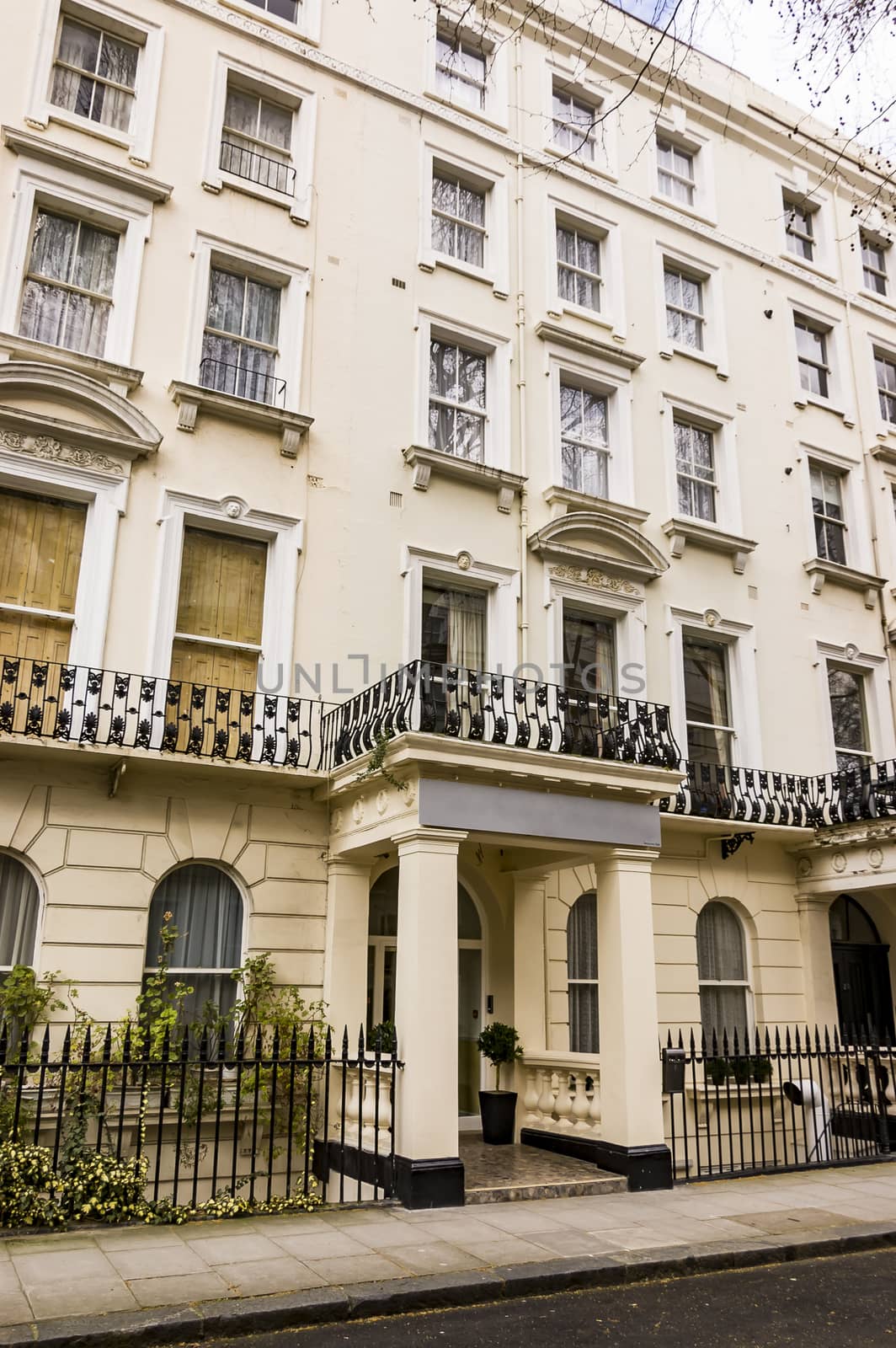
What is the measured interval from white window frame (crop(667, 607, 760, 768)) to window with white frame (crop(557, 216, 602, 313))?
562 cm

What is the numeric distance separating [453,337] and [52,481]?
661cm

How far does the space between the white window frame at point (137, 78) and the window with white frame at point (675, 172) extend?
946cm

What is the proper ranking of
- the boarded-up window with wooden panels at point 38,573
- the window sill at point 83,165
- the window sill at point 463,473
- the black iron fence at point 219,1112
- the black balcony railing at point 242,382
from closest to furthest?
the black iron fence at point 219,1112 → the boarded-up window with wooden panels at point 38,573 → the window sill at point 83,165 → the black balcony railing at point 242,382 → the window sill at point 463,473

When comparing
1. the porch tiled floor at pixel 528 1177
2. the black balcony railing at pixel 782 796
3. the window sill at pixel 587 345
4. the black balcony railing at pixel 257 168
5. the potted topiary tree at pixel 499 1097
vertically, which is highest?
the black balcony railing at pixel 257 168

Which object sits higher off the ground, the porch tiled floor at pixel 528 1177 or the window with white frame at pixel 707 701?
the window with white frame at pixel 707 701

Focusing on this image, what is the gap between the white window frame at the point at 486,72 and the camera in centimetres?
1644

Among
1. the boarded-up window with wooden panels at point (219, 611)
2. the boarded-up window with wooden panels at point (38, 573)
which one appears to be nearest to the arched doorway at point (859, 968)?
the boarded-up window with wooden panels at point (219, 611)

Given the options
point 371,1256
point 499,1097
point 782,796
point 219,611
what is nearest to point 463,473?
point 219,611

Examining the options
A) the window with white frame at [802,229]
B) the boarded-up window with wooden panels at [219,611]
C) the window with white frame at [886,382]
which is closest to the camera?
the boarded-up window with wooden panels at [219,611]

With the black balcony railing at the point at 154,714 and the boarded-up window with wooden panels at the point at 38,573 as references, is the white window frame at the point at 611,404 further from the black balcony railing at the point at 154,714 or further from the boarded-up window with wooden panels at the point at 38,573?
the boarded-up window with wooden panels at the point at 38,573

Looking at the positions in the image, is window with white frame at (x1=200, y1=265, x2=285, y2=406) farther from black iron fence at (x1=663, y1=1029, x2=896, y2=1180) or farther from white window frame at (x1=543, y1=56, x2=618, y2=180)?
black iron fence at (x1=663, y1=1029, x2=896, y2=1180)

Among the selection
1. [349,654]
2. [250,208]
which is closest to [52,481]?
[349,654]

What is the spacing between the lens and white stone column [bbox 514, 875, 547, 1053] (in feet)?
41.7

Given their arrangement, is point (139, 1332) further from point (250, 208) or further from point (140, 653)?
point (250, 208)
